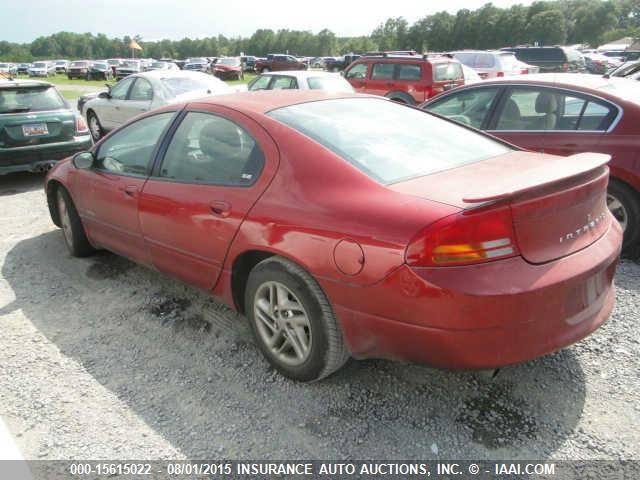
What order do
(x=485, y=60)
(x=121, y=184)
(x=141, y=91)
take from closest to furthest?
(x=121, y=184), (x=141, y=91), (x=485, y=60)

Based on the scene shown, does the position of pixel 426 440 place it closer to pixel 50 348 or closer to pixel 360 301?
pixel 360 301

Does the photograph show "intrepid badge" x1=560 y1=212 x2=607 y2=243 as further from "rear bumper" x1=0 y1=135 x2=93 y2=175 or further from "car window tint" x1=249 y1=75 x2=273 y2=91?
"car window tint" x1=249 y1=75 x2=273 y2=91

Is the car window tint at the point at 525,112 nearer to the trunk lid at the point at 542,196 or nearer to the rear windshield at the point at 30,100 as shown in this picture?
the trunk lid at the point at 542,196

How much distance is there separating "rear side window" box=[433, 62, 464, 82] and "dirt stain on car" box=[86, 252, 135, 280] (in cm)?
967

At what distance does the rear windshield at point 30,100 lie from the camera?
288 inches

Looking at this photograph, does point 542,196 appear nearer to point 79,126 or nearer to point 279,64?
point 79,126

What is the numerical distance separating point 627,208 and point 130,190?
156 inches

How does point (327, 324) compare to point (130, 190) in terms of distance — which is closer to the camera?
point (327, 324)

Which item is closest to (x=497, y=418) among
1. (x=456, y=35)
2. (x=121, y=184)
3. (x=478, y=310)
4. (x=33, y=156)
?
(x=478, y=310)

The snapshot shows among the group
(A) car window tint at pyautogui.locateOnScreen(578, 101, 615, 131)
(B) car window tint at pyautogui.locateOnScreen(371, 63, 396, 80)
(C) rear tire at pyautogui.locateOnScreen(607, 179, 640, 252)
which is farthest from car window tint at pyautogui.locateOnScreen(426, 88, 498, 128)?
(B) car window tint at pyautogui.locateOnScreen(371, 63, 396, 80)

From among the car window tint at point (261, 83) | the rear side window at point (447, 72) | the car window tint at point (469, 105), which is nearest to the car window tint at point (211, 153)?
the car window tint at point (469, 105)

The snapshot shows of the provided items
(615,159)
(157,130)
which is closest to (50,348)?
(157,130)

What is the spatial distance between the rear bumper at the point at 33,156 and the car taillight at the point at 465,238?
686 centimetres

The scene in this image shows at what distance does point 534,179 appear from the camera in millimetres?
2256
